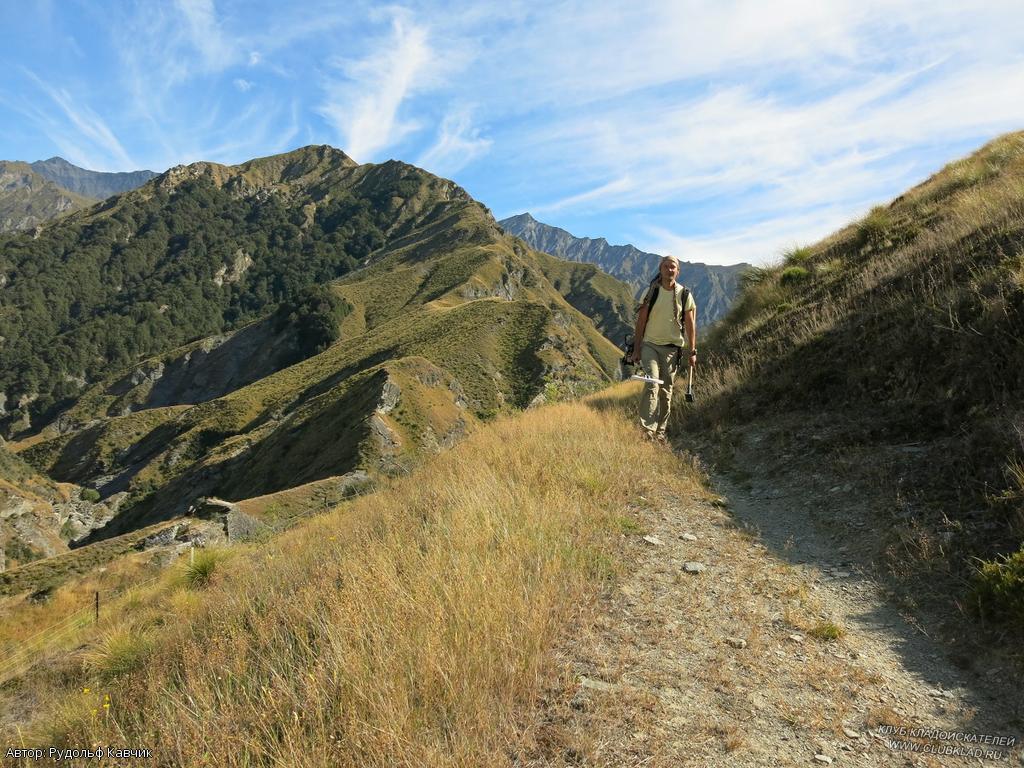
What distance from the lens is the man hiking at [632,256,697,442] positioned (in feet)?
26.9

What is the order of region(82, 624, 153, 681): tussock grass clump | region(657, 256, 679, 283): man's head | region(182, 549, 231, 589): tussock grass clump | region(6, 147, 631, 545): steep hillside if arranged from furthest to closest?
1. region(6, 147, 631, 545): steep hillside
2. region(182, 549, 231, 589): tussock grass clump
3. region(657, 256, 679, 283): man's head
4. region(82, 624, 153, 681): tussock grass clump

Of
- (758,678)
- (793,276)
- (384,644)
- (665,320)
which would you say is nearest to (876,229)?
(793,276)

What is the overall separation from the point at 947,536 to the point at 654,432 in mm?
4389

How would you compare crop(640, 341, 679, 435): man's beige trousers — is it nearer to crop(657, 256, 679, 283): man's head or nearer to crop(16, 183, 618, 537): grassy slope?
crop(657, 256, 679, 283): man's head

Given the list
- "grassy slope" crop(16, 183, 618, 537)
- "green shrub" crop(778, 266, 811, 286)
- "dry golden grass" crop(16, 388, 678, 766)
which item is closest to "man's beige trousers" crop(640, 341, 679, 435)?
"dry golden grass" crop(16, 388, 678, 766)

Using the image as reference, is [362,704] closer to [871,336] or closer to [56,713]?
[56,713]

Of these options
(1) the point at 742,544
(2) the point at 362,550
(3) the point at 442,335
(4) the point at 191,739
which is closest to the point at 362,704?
(4) the point at 191,739

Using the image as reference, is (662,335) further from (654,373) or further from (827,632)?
(827,632)

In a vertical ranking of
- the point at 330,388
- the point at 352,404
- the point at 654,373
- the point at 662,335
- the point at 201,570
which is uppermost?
the point at 330,388

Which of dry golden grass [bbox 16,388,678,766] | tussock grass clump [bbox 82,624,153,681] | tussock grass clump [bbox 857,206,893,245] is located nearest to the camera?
dry golden grass [bbox 16,388,678,766]

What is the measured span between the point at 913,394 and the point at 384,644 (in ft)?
22.4

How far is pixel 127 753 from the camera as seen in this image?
10.9ft

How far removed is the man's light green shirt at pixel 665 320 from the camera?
27.0 ft

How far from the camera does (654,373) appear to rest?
8508mm
